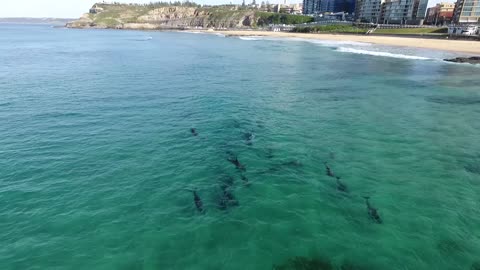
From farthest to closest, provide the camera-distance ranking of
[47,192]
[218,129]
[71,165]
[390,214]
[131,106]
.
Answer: [131,106], [218,129], [71,165], [47,192], [390,214]

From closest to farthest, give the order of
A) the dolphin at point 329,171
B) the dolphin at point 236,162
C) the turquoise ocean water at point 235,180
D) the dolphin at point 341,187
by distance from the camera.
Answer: the turquoise ocean water at point 235,180 < the dolphin at point 341,187 < the dolphin at point 329,171 < the dolphin at point 236,162

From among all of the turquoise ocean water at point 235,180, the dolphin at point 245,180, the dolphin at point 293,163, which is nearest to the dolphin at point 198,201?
the turquoise ocean water at point 235,180

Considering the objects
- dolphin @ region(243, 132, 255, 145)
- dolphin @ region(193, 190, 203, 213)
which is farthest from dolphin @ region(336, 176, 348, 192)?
dolphin @ region(193, 190, 203, 213)

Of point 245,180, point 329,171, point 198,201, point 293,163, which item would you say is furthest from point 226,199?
point 329,171

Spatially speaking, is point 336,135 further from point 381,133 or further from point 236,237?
point 236,237

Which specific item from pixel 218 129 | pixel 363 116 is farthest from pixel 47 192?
pixel 363 116

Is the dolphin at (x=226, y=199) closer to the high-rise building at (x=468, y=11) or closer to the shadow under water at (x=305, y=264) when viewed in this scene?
the shadow under water at (x=305, y=264)
